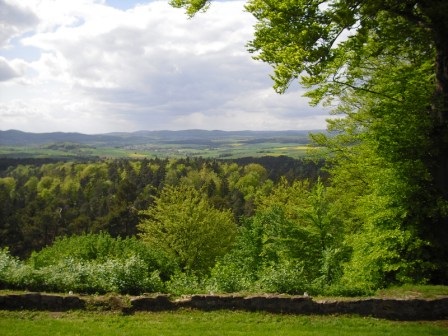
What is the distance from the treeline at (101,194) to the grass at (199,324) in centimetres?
1525

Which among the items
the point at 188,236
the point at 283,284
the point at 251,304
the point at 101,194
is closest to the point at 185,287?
the point at 251,304

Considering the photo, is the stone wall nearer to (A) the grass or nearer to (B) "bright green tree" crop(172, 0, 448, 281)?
(A) the grass

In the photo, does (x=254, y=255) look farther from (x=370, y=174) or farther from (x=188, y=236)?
(x=188, y=236)

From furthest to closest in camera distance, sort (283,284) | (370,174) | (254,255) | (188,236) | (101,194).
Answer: (101,194) → (188,236) → (254,255) → (370,174) → (283,284)

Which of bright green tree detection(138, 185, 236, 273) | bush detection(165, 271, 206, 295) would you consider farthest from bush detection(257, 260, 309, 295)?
bright green tree detection(138, 185, 236, 273)

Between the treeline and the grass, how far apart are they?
50.0 ft

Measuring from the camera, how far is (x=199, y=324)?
11.5m

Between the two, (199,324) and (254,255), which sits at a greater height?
(199,324)

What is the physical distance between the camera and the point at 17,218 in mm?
68438

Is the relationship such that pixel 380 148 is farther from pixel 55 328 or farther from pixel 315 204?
pixel 55 328

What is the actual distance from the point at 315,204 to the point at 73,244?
18.6 metres

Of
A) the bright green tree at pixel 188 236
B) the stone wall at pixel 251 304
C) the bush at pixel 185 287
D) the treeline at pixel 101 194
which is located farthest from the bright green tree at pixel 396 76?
the bright green tree at pixel 188 236

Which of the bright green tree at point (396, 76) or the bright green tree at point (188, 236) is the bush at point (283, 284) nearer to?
the bright green tree at point (396, 76)

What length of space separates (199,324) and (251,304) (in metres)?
1.98
